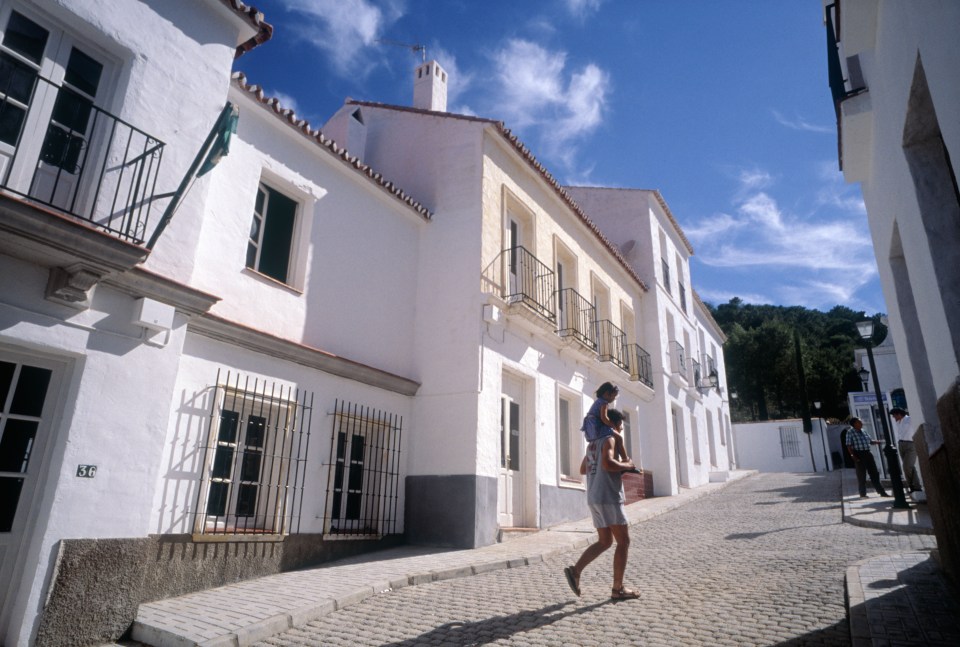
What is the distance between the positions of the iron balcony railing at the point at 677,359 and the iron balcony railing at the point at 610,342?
132 inches

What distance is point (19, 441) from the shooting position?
4.84 metres

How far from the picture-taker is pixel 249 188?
7.64 metres

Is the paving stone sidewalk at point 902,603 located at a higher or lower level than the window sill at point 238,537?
lower

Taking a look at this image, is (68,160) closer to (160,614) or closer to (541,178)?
(160,614)

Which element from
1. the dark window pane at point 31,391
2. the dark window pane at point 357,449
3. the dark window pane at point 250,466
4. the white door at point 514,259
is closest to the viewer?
the dark window pane at point 31,391

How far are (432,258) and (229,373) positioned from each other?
459 cm

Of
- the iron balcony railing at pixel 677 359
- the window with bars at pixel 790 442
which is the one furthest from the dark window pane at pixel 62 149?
the window with bars at pixel 790 442

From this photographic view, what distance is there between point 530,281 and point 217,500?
22.0 ft

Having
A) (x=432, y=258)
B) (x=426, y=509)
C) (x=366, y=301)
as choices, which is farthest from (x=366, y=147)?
(x=426, y=509)

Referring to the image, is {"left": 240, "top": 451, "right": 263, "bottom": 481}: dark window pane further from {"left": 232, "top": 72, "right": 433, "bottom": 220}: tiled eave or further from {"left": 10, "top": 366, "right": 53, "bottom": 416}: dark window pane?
{"left": 232, "top": 72, "right": 433, "bottom": 220}: tiled eave

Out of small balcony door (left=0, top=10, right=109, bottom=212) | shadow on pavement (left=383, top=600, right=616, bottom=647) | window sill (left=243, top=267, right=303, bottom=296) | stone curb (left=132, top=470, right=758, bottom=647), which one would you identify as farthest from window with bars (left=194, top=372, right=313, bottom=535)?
shadow on pavement (left=383, top=600, right=616, bottom=647)

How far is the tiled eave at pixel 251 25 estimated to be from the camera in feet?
21.6

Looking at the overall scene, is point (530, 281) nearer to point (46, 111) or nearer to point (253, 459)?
point (253, 459)

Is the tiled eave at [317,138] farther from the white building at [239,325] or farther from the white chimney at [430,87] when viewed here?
the white chimney at [430,87]
